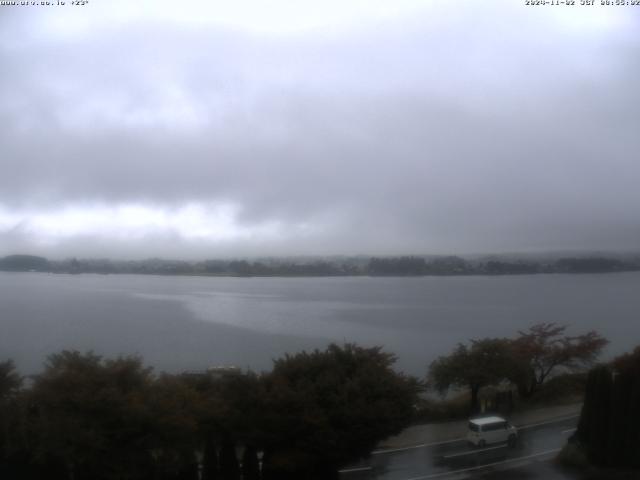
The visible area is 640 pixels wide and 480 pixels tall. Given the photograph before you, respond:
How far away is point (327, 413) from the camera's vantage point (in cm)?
1212

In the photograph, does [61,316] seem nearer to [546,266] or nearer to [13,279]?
[13,279]

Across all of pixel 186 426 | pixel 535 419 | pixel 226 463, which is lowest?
pixel 535 419

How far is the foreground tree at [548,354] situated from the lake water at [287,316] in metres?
5.99

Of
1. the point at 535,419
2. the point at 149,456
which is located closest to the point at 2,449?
the point at 149,456

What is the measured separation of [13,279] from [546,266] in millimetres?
52558

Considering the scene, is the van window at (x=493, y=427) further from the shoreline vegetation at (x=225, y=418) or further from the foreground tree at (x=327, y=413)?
the foreground tree at (x=327, y=413)

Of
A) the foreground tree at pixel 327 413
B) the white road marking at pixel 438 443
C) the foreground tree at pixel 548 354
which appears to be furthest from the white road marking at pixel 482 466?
the foreground tree at pixel 548 354

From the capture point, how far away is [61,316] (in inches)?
1710

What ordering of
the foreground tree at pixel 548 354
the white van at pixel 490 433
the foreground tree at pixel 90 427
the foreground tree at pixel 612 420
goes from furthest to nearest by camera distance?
the foreground tree at pixel 548 354, the white van at pixel 490 433, the foreground tree at pixel 612 420, the foreground tree at pixel 90 427

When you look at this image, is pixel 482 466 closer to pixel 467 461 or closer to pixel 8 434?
pixel 467 461

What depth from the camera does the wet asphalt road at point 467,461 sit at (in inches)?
528

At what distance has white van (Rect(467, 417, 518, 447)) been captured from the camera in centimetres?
1606

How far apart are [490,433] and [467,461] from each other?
1.63m

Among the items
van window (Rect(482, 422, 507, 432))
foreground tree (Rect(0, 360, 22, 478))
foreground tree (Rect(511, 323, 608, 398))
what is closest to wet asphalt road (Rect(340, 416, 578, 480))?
van window (Rect(482, 422, 507, 432))
